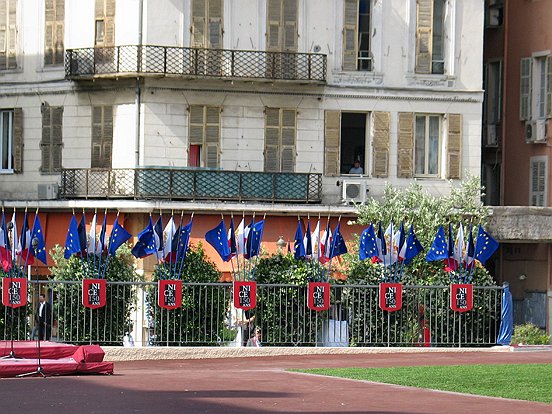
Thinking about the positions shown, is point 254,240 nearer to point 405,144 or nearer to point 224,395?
point 405,144

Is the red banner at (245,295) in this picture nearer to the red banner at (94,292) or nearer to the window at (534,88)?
the red banner at (94,292)

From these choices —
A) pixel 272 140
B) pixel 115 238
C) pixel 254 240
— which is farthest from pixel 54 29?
pixel 254 240

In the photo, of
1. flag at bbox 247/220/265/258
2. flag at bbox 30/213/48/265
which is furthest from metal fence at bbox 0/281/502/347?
flag at bbox 247/220/265/258

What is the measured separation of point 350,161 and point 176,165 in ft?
17.3

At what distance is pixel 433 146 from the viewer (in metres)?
48.9

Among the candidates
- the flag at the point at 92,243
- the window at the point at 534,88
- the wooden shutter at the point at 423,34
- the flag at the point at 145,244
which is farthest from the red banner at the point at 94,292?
the window at the point at 534,88

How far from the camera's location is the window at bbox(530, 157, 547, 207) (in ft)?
169

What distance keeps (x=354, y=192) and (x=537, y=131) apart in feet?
23.1

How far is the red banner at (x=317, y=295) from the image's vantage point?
3909cm

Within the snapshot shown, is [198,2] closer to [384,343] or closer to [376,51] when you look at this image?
[376,51]

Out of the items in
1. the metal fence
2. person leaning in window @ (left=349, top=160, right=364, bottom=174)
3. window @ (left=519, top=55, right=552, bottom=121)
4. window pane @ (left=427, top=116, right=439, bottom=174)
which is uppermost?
window @ (left=519, top=55, right=552, bottom=121)

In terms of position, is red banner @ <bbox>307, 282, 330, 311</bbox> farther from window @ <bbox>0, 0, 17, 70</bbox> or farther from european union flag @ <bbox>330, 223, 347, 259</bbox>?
window @ <bbox>0, 0, 17, 70</bbox>

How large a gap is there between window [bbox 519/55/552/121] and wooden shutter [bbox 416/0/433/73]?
4441mm

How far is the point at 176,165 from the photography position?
154 ft
